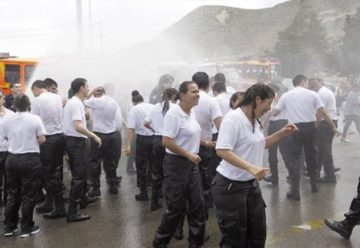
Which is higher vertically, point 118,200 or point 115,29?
point 115,29

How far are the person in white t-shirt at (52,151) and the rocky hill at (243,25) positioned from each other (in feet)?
240

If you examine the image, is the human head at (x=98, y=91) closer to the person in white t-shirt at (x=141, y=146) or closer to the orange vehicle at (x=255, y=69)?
the person in white t-shirt at (x=141, y=146)

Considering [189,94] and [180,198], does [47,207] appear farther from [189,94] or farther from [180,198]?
[189,94]

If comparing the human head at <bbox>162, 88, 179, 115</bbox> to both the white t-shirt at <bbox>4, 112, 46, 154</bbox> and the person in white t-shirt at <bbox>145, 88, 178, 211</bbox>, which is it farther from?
the white t-shirt at <bbox>4, 112, 46, 154</bbox>

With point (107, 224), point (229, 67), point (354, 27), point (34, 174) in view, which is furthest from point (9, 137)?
point (354, 27)

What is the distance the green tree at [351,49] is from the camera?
41.6 m

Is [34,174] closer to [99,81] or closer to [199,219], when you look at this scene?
[199,219]

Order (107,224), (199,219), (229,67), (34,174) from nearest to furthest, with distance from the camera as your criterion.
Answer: (199,219) < (34,174) < (107,224) < (229,67)

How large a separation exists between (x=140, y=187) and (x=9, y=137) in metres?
2.33

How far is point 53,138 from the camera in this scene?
21.1 feet

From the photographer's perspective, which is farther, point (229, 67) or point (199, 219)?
point (229, 67)

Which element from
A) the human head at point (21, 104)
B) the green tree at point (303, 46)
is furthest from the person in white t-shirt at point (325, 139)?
the green tree at point (303, 46)

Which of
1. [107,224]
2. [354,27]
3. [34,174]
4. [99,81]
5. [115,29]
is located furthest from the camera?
[354,27]

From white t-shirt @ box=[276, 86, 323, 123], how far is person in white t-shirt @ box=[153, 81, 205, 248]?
9.58 ft
